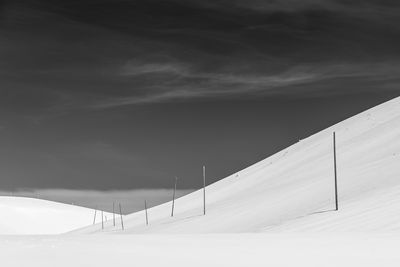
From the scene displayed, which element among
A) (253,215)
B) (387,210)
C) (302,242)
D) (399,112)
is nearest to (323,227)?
(387,210)

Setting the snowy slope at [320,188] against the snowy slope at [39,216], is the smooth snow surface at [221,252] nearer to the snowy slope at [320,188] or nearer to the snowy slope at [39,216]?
the snowy slope at [320,188]

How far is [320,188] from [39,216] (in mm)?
101630

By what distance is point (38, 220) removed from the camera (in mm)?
124438

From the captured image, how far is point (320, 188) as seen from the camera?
31781mm

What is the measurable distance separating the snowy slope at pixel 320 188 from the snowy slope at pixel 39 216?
69926mm

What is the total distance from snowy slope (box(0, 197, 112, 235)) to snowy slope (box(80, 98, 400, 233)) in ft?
229

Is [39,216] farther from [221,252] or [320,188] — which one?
[221,252]

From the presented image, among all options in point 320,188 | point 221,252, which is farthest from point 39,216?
point 221,252

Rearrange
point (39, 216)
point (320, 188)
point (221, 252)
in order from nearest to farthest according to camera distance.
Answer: point (221, 252) → point (320, 188) → point (39, 216)

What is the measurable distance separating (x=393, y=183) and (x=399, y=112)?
18.9m

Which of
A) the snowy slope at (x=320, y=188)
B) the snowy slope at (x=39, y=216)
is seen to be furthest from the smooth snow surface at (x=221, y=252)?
the snowy slope at (x=39, y=216)

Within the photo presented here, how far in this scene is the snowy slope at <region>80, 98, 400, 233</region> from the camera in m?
21.5

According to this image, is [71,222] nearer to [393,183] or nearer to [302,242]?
[393,183]

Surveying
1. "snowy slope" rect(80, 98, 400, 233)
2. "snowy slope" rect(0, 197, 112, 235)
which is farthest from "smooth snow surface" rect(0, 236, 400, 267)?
"snowy slope" rect(0, 197, 112, 235)
